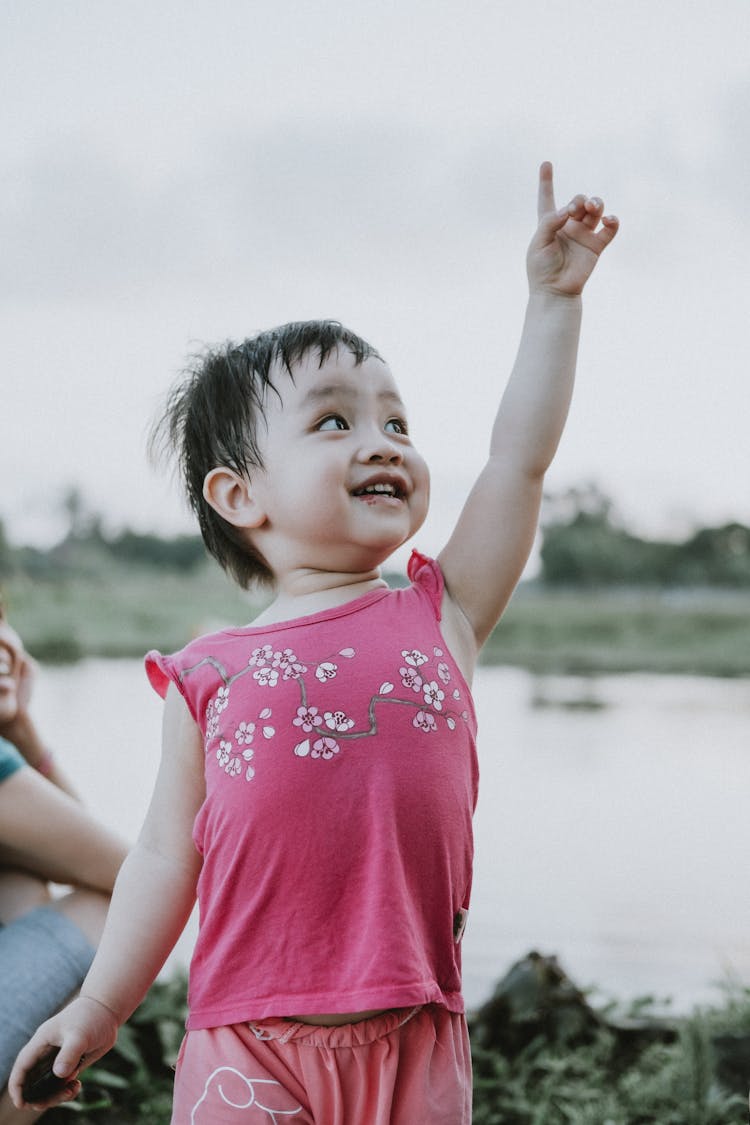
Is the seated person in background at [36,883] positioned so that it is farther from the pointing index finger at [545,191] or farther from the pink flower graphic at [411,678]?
the pointing index finger at [545,191]

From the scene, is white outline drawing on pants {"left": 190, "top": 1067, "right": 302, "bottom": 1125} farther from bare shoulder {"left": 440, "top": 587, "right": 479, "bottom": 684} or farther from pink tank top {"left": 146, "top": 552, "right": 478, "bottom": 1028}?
bare shoulder {"left": 440, "top": 587, "right": 479, "bottom": 684}

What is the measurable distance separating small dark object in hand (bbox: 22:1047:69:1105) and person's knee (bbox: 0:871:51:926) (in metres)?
0.43

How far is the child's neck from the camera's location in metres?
0.93

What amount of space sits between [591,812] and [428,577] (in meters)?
2.50

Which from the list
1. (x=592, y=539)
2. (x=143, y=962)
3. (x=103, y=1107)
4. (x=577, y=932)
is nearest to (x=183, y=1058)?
(x=143, y=962)

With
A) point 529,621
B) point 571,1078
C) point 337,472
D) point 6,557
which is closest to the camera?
point 337,472

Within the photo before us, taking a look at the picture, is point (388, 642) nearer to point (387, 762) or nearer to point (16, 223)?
point (387, 762)

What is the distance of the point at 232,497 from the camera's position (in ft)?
3.18

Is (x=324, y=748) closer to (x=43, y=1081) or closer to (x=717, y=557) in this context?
(x=43, y=1081)

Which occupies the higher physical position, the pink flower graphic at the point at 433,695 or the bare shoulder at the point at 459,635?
the bare shoulder at the point at 459,635

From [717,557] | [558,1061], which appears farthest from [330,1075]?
[717,557]

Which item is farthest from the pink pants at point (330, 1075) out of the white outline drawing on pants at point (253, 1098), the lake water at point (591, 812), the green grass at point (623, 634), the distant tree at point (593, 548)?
the green grass at point (623, 634)

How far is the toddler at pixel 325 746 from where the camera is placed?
806 millimetres

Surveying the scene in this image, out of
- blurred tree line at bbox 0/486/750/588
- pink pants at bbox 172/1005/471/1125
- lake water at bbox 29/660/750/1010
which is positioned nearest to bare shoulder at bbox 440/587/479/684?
pink pants at bbox 172/1005/471/1125
